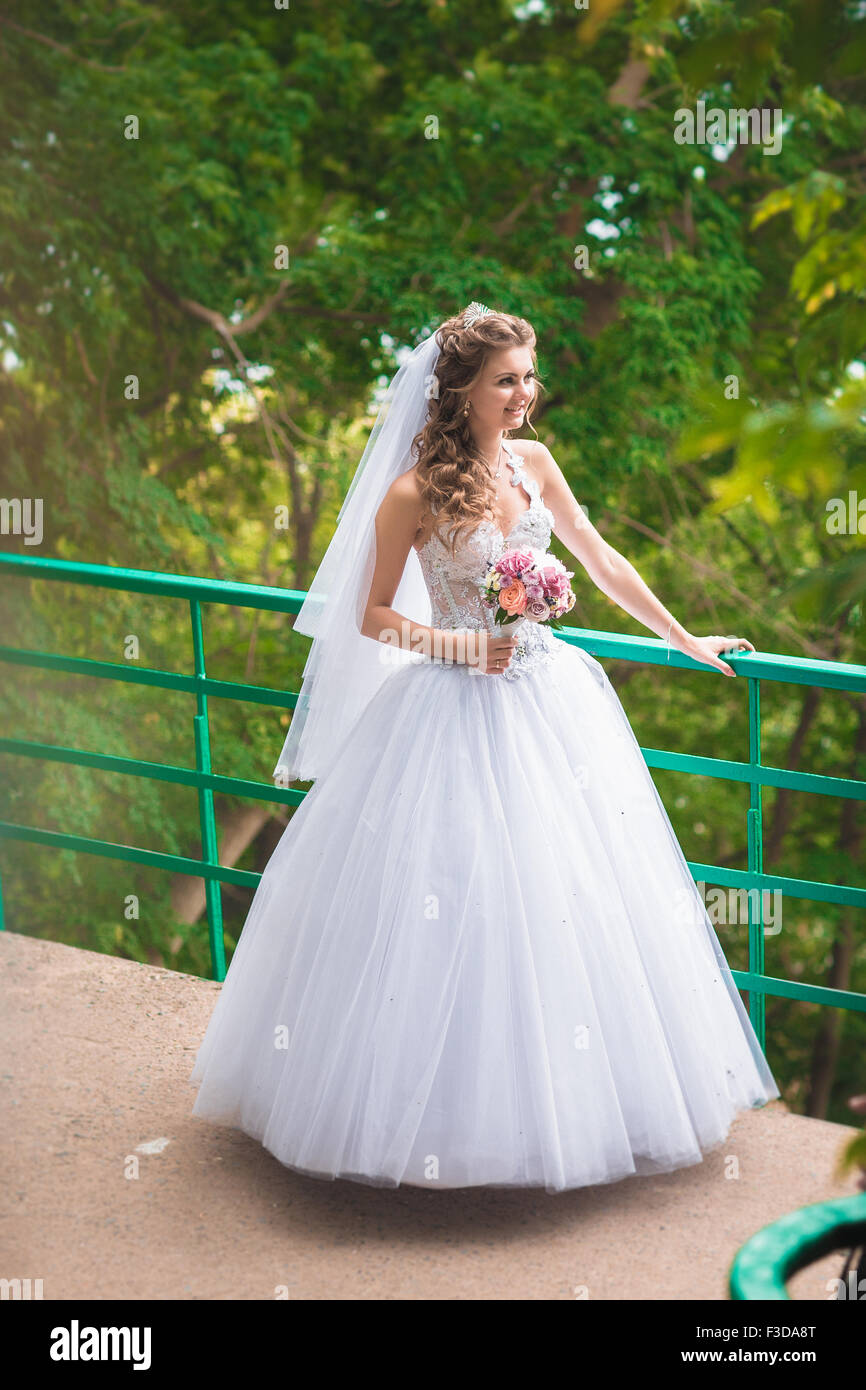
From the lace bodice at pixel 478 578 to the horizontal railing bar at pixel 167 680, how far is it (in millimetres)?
600

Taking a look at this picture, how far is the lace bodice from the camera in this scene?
126 inches

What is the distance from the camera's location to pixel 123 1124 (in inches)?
131

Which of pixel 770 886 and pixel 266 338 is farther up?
pixel 266 338

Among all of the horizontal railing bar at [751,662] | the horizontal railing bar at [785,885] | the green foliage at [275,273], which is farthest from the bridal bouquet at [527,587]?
the green foliage at [275,273]

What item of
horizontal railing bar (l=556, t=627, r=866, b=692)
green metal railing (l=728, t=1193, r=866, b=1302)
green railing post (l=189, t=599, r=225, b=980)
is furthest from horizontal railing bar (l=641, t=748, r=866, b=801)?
green metal railing (l=728, t=1193, r=866, b=1302)

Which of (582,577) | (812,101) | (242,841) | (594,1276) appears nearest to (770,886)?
(594,1276)

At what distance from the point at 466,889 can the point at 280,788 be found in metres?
1.05

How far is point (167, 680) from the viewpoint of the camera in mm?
4086

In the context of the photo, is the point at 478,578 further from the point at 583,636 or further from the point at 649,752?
the point at 649,752

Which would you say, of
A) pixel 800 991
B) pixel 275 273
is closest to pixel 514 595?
pixel 800 991

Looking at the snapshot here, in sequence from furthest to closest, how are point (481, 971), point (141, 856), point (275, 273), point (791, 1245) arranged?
point (275, 273) → point (141, 856) → point (481, 971) → point (791, 1245)

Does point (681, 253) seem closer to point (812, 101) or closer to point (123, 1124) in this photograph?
point (812, 101)

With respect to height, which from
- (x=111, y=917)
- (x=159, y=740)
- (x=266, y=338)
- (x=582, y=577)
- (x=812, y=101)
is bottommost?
(x=111, y=917)
